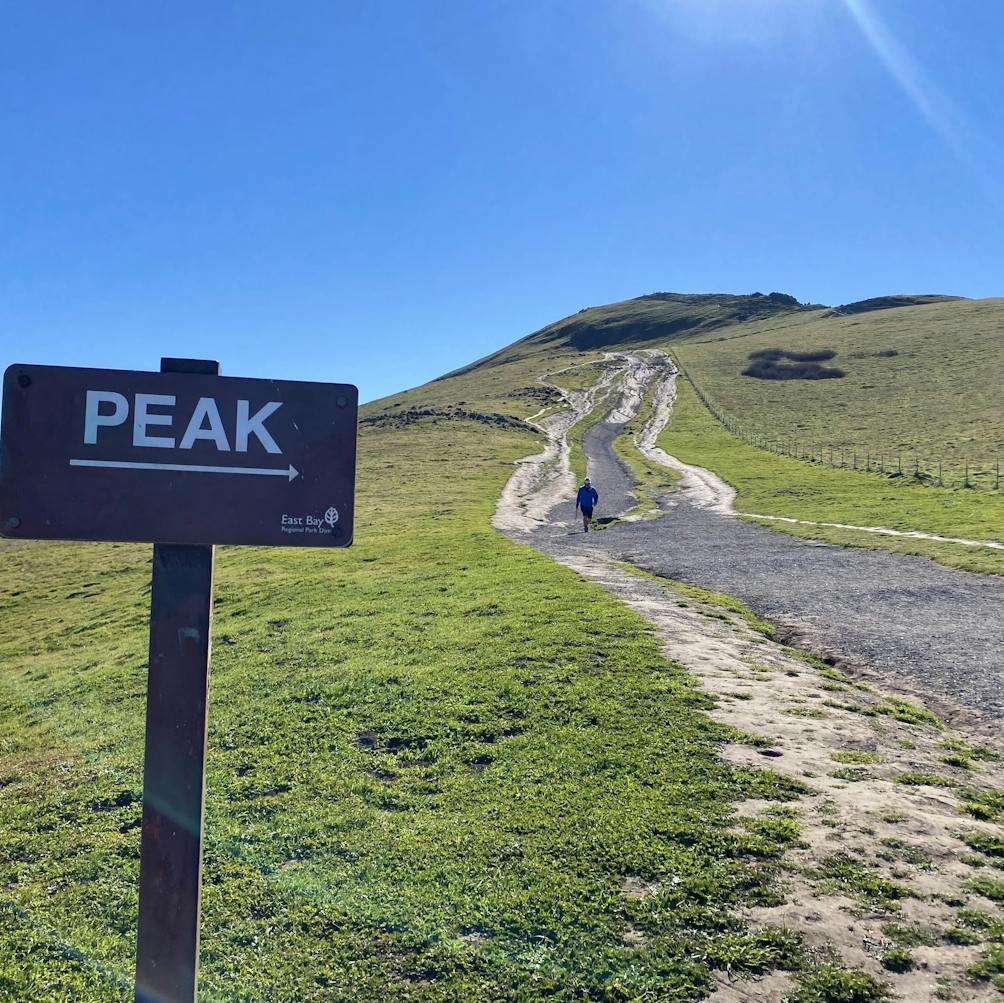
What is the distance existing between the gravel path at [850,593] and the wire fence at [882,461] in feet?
63.8

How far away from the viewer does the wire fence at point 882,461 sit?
47562 millimetres

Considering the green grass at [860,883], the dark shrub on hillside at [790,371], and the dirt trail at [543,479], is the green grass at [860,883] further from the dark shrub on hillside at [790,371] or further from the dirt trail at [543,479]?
the dark shrub on hillside at [790,371]

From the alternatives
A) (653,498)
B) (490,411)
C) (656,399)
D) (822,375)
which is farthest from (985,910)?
(822,375)

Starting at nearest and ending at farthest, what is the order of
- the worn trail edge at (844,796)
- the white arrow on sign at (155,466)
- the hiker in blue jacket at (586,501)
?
the white arrow on sign at (155,466)
the worn trail edge at (844,796)
the hiker in blue jacket at (586,501)

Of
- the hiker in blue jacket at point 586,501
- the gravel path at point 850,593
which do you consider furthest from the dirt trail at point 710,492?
the hiker in blue jacket at point 586,501

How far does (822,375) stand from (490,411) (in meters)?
57.4

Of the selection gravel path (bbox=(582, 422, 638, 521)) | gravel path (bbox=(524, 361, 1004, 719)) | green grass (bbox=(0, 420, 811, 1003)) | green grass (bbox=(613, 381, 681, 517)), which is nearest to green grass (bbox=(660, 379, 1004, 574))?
gravel path (bbox=(524, 361, 1004, 719))

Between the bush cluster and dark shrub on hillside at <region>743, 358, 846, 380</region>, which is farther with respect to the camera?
the bush cluster

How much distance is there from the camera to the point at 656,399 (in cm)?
11700

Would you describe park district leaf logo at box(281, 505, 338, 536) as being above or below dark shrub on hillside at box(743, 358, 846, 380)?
below

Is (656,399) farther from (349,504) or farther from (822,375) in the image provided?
(349,504)

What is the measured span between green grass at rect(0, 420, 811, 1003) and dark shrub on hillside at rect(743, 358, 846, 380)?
4597 inches

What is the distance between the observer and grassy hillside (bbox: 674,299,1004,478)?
73.9 metres

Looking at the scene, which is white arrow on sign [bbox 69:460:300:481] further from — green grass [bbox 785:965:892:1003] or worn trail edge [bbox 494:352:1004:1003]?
green grass [bbox 785:965:892:1003]
